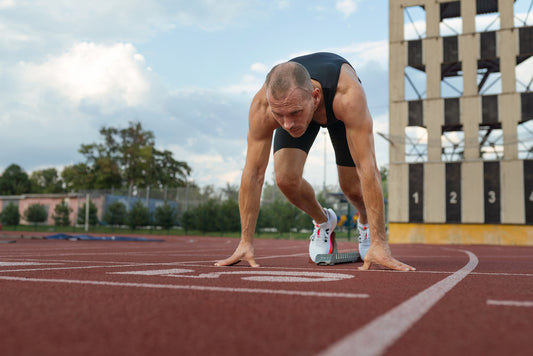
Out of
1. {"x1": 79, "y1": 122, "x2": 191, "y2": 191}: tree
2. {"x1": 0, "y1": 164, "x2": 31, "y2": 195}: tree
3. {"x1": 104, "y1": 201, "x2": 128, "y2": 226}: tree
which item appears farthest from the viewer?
{"x1": 0, "y1": 164, "x2": 31, "y2": 195}: tree

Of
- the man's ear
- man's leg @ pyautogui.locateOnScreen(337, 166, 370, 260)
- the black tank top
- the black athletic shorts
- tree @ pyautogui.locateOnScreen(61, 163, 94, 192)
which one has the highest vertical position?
tree @ pyautogui.locateOnScreen(61, 163, 94, 192)

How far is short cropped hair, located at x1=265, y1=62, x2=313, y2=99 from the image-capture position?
3.30m

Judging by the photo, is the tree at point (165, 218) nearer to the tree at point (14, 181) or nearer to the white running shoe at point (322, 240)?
the white running shoe at point (322, 240)

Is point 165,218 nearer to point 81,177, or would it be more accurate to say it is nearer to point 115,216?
point 115,216

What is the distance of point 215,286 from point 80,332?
1139 millimetres

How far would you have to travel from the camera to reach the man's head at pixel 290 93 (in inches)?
130

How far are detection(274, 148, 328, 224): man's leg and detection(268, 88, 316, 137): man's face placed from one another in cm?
92

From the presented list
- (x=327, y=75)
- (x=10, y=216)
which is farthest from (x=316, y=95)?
(x=10, y=216)

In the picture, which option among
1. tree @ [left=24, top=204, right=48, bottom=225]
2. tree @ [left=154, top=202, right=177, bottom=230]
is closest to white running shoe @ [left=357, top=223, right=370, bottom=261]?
tree @ [left=154, top=202, right=177, bottom=230]

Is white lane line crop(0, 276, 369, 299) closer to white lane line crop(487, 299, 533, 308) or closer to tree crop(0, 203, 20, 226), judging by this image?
white lane line crop(487, 299, 533, 308)

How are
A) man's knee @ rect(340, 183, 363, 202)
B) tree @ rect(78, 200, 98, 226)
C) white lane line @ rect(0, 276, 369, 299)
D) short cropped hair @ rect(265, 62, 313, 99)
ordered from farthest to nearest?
1. tree @ rect(78, 200, 98, 226)
2. man's knee @ rect(340, 183, 363, 202)
3. short cropped hair @ rect(265, 62, 313, 99)
4. white lane line @ rect(0, 276, 369, 299)

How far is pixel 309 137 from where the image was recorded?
4543mm

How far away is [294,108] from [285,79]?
20 cm

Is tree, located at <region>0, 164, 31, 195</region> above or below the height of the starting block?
above
